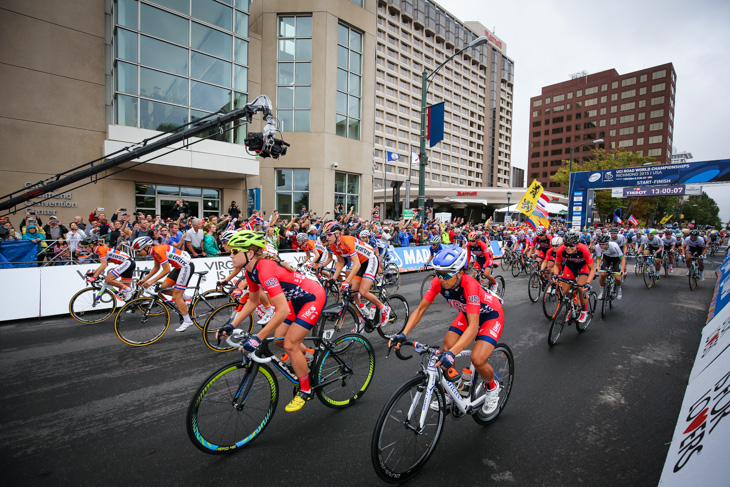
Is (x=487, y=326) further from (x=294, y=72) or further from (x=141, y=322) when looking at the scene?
(x=294, y=72)

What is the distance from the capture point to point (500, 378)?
13.5 ft

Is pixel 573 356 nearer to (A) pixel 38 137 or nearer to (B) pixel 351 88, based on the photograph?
(A) pixel 38 137

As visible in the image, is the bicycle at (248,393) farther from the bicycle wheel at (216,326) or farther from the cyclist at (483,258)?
the cyclist at (483,258)

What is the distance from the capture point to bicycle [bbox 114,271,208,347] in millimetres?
6340

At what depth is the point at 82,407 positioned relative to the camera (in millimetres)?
4211

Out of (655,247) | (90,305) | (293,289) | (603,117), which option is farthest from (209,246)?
(603,117)

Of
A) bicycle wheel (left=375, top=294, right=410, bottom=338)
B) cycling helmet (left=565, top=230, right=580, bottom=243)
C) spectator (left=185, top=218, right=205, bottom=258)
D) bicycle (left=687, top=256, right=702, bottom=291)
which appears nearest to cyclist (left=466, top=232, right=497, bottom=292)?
cycling helmet (left=565, top=230, right=580, bottom=243)

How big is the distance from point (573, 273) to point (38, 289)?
11713 millimetres

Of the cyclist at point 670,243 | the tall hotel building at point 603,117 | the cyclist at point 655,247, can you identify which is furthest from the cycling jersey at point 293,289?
the tall hotel building at point 603,117

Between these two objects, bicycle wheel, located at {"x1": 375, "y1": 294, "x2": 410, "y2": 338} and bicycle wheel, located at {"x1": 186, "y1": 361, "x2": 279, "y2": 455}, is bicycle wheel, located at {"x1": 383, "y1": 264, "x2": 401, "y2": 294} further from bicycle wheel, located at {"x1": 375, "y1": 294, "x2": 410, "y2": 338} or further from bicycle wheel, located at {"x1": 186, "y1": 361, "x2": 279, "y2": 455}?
bicycle wheel, located at {"x1": 186, "y1": 361, "x2": 279, "y2": 455}

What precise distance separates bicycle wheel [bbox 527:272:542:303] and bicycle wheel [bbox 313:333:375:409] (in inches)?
275

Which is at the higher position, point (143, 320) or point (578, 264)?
point (578, 264)

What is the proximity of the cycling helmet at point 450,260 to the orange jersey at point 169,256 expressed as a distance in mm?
5408

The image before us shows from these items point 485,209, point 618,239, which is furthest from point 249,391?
point 485,209
